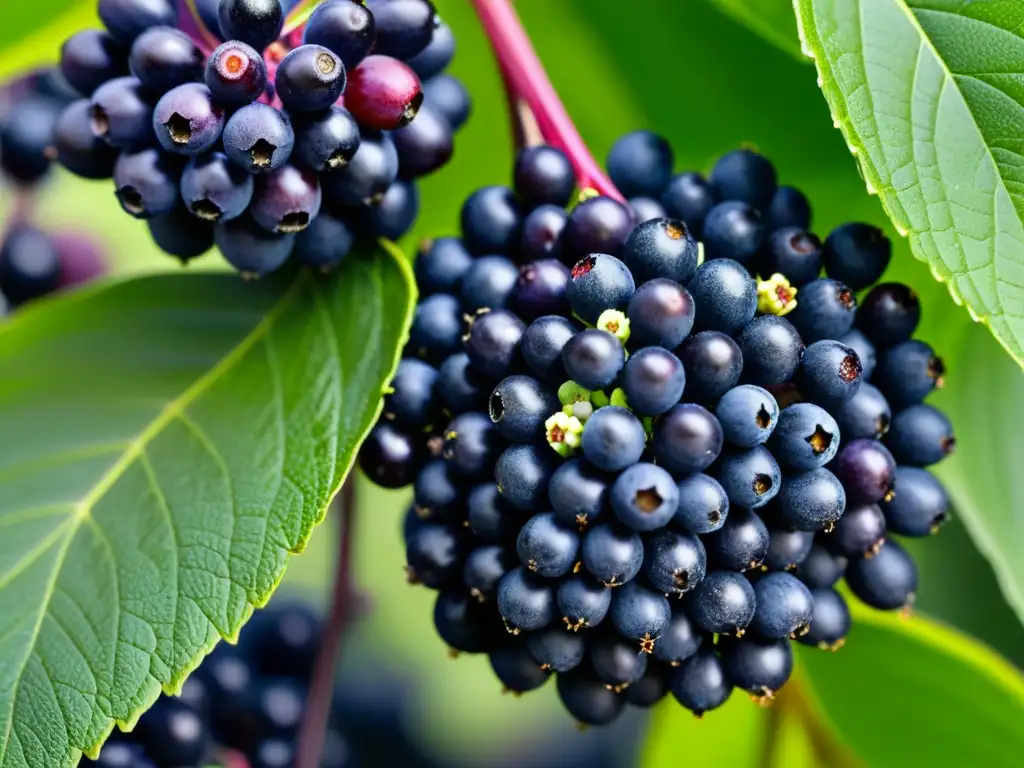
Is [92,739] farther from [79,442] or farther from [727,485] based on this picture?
[727,485]

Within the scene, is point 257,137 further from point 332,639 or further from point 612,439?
point 332,639

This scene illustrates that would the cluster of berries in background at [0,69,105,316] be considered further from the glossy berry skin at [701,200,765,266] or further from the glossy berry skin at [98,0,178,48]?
the glossy berry skin at [701,200,765,266]

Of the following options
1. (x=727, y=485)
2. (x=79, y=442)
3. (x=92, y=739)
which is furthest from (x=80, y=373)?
(x=727, y=485)

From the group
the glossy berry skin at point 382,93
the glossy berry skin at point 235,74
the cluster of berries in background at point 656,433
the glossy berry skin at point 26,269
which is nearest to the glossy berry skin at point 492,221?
the cluster of berries in background at point 656,433

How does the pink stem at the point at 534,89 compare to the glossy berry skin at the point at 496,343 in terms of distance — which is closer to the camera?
the glossy berry skin at the point at 496,343

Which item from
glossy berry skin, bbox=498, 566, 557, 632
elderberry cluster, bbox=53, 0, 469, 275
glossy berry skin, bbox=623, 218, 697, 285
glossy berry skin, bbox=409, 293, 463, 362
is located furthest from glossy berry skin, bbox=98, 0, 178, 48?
glossy berry skin, bbox=498, 566, 557, 632

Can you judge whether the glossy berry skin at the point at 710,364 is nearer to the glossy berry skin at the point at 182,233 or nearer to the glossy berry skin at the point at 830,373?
the glossy berry skin at the point at 830,373

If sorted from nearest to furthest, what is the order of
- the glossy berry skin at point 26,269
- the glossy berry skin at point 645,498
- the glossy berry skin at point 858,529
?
the glossy berry skin at point 645,498, the glossy berry skin at point 858,529, the glossy berry skin at point 26,269
